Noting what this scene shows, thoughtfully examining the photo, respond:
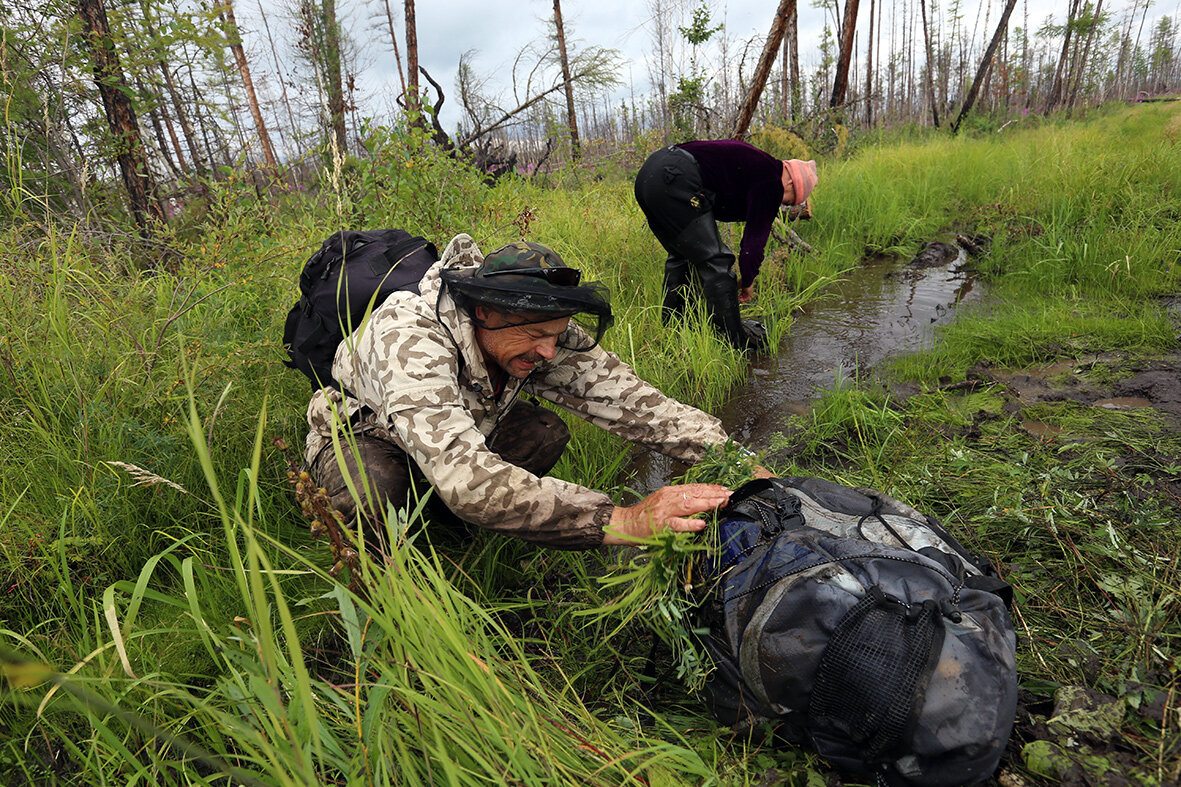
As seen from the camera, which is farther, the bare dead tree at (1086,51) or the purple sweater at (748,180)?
the bare dead tree at (1086,51)

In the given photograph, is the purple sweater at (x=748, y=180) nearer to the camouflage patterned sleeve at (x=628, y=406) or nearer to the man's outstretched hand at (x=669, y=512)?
the camouflage patterned sleeve at (x=628, y=406)

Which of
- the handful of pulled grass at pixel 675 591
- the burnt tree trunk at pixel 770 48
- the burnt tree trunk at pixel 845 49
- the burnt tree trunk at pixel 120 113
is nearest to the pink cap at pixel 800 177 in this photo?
the burnt tree trunk at pixel 770 48

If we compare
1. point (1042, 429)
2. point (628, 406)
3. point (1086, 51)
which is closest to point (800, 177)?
point (1042, 429)

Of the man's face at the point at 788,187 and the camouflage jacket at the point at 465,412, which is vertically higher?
the man's face at the point at 788,187

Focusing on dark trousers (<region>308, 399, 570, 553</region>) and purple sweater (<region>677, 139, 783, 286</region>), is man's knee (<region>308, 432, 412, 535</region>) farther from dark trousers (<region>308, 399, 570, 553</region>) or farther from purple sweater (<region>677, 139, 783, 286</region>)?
purple sweater (<region>677, 139, 783, 286</region>)

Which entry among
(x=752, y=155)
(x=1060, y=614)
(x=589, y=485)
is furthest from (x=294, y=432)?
(x=752, y=155)

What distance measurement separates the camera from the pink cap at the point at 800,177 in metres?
4.01

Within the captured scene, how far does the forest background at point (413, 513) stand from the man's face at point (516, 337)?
71 centimetres

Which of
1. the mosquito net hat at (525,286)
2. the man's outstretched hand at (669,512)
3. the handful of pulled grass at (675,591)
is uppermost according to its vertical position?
the mosquito net hat at (525,286)

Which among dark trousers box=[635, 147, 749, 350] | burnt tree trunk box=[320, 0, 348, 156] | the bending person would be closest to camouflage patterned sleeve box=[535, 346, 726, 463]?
dark trousers box=[635, 147, 749, 350]

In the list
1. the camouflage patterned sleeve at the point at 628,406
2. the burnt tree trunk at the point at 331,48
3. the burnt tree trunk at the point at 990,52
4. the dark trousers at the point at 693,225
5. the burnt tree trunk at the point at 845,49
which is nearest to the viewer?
the camouflage patterned sleeve at the point at 628,406

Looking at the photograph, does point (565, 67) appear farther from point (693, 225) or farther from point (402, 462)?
point (402, 462)

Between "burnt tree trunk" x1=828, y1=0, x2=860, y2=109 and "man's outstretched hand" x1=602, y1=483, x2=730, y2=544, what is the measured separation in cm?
729

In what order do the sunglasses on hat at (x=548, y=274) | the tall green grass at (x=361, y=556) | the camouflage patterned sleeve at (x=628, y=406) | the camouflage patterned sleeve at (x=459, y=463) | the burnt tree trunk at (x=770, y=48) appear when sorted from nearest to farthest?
the tall green grass at (x=361, y=556), the camouflage patterned sleeve at (x=459, y=463), the sunglasses on hat at (x=548, y=274), the camouflage patterned sleeve at (x=628, y=406), the burnt tree trunk at (x=770, y=48)
